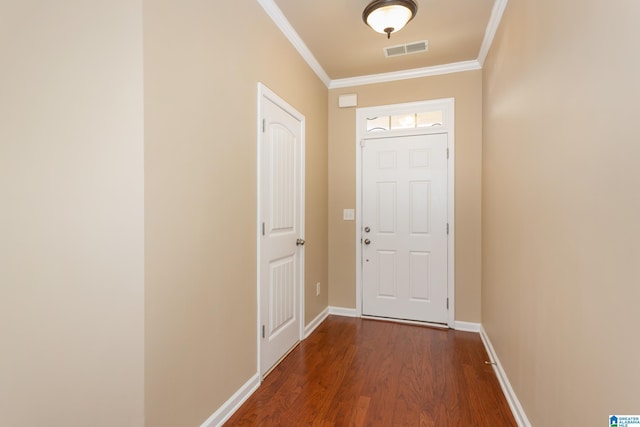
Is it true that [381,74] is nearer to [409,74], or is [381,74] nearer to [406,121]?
[409,74]

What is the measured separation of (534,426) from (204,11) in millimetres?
2806

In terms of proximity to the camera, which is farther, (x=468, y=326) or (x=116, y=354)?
(x=468, y=326)

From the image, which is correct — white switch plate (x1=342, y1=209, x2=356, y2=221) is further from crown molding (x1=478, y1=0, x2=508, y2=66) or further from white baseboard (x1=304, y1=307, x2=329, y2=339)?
crown molding (x1=478, y1=0, x2=508, y2=66)

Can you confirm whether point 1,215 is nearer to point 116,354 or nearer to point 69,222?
point 69,222

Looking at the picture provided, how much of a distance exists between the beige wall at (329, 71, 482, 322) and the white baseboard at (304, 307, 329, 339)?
166 millimetres

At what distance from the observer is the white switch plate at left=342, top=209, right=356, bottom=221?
3713 millimetres

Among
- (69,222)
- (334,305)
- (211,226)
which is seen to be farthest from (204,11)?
(334,305)

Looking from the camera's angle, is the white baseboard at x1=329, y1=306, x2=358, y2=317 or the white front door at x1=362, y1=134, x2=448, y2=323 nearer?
the white front door at x1=362, y1=134, x2=448, y2=323

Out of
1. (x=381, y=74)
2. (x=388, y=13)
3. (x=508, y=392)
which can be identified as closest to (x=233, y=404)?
(x=508, y=392)

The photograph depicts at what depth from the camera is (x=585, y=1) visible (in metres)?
1.14

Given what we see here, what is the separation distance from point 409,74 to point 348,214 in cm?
172

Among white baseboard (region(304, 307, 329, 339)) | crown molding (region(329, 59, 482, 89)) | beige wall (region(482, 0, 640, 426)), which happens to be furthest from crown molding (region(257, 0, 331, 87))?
white baseboard (region(304, 307, 329, 339))

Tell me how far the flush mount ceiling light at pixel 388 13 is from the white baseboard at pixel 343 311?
2.90 m

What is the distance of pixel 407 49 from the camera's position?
3008 millimetres
